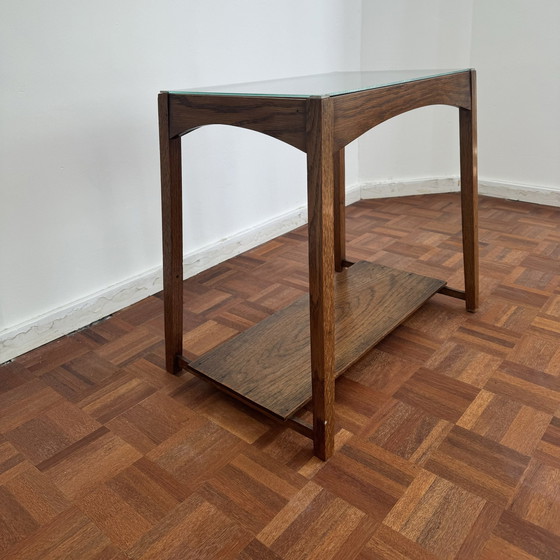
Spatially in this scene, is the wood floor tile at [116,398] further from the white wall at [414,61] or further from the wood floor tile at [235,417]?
the white wall at [414,61]

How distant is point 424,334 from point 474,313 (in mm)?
218

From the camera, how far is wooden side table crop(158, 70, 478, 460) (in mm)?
961

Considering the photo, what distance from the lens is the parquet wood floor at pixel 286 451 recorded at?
933mm

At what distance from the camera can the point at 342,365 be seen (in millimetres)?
1289

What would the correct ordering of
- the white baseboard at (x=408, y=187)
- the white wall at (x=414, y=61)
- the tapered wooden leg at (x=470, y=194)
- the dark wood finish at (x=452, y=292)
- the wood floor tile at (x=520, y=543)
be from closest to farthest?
the wood floor tile at (x=520, y=543) < the tapered wooden leg at (x=470, y=194) < the dark wood finish at (x=452, y=292) < the white wall at (x=414, y=61) < the white baseboard at (x=408, y=187)

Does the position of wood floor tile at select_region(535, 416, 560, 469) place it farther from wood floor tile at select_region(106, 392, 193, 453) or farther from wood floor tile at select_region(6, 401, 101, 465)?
wood floor tile at select_region(6, 401, 101, 465)

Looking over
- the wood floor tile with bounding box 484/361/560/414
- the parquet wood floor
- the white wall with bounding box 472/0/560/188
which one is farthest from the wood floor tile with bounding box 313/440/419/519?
the white wall with bounding box 472/0/560/188

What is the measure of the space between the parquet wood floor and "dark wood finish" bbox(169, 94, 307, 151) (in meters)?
0.64

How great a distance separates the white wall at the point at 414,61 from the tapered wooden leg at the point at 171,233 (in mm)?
1842

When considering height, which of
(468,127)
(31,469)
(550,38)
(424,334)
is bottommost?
(31,469)

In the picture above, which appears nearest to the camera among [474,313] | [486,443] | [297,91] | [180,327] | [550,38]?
[297,91]

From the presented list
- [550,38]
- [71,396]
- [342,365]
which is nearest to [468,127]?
[342,365]

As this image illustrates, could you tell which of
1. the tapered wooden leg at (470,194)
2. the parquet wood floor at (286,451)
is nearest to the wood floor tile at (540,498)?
the parquet wood floor at (286,451)

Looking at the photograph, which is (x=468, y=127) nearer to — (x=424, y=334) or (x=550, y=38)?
(x=424, y=334)
